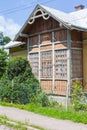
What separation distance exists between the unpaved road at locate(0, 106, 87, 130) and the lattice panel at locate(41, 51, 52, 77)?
5.17 meters

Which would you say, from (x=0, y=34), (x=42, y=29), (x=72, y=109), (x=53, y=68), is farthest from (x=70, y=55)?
(x=0, y=34)

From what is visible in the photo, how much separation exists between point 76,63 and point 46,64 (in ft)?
6.67

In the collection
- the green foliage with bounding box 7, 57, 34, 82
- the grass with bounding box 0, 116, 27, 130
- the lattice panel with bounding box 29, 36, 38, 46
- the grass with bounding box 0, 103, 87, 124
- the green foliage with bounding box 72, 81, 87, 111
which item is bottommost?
the grass with bounding box 0, 116, 27, 130

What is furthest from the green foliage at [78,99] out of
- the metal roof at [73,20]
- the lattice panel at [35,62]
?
the lattice panel at [35,62]

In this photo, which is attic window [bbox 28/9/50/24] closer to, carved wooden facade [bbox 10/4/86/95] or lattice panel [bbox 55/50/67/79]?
carved wooden facade [bbox 10/4/86/95]

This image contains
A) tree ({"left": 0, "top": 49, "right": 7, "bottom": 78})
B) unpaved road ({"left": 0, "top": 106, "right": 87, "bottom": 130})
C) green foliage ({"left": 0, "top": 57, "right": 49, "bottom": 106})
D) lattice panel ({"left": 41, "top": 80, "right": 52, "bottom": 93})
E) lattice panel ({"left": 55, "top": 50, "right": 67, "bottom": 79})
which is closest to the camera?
unpaved road ({"left": 0, "top": 106, "right": 87, "bottom": 130})

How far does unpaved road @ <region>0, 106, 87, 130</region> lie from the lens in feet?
26.9

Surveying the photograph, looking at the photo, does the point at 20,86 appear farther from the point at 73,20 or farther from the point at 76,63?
the point at 73,20

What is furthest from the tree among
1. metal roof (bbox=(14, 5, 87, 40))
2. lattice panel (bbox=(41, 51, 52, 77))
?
lattice panel (bbox=(41, 51, 52, 77))

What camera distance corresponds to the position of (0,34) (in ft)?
219

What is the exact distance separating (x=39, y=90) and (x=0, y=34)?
55.5 meters

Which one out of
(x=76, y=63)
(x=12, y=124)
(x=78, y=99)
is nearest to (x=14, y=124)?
(x=12, y=124)

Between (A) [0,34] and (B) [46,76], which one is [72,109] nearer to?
(B) [46,76]

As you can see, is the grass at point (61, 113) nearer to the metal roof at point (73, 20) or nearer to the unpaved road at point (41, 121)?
the unpaved road at point (41, 121)
